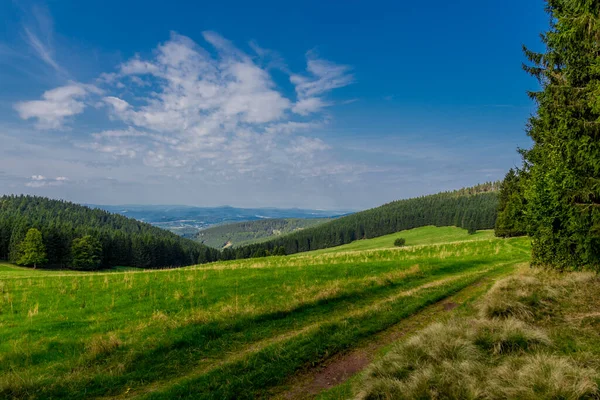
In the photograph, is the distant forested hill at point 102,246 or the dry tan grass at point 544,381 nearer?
the dry tan grass at point 544,381

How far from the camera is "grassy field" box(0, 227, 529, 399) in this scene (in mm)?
7969

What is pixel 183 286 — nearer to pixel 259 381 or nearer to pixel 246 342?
pixel 246 342

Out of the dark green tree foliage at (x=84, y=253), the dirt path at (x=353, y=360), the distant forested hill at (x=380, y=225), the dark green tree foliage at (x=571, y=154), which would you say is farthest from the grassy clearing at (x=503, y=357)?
the distant forested hill at (x=380, y=225)

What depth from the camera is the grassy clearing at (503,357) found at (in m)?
5.38

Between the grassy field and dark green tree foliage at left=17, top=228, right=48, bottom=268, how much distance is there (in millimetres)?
70158

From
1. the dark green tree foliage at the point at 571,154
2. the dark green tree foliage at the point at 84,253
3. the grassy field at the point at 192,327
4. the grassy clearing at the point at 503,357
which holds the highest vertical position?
the dark green tree foliage at the point at 571,154

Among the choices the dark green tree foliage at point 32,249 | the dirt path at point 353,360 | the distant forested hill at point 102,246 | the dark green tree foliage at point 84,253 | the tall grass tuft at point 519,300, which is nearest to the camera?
the dirt path at point 353,360

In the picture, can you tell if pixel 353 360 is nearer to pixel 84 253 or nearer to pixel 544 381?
pixel 544 381

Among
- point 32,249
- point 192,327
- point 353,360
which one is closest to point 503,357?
point 353,360

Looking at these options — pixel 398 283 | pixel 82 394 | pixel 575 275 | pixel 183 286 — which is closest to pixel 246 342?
pixel 82 394

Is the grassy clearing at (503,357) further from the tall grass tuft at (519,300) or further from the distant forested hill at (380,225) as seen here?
the distant forested hill at (380,225)

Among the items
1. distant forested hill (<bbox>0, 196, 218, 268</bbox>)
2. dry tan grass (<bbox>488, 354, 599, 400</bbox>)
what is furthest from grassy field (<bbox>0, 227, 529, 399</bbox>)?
distant forested hill (<bbox>0, 196, 218, 268</bbox>)

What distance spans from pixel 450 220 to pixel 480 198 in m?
38.7

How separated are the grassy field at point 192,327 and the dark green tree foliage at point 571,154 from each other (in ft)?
15.4
